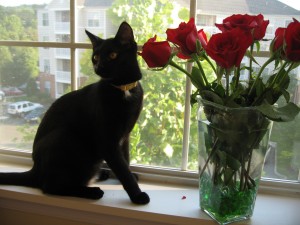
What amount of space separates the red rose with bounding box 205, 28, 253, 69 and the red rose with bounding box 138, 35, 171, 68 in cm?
10

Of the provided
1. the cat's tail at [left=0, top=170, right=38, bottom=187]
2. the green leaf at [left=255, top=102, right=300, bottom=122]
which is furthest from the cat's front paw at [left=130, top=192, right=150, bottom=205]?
the green leaf at [left=255, top=102, right=300, bottom=122]

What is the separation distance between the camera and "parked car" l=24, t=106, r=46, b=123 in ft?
4.00

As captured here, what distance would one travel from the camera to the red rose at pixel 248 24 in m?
0.64

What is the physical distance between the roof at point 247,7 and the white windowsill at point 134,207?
0.56 metres

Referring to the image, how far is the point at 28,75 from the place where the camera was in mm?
1199

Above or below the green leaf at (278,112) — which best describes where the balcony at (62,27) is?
above

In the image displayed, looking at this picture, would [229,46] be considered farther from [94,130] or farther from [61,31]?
[61,31]

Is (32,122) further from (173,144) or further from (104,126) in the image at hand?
(173,144)

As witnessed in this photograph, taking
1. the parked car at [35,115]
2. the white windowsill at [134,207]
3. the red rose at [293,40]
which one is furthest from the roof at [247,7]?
the parked car at [35,115]

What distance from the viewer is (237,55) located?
2.02ft

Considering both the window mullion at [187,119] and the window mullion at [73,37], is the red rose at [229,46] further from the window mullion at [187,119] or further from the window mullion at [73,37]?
the window mullion at [73,37]

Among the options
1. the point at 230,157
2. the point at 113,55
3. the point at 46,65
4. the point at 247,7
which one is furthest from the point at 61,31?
the point at 230,157

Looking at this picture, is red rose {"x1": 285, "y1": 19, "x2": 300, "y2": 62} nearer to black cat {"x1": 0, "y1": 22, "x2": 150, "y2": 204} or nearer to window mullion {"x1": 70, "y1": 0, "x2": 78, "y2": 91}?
black cat {"x1": 0, "y1": 22, "x2": 150, "y2": 204}

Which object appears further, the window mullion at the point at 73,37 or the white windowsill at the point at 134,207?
the window mullion at the point at 73,37
